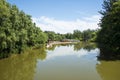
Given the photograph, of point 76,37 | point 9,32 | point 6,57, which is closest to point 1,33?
point 9,32

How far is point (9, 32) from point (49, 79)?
47.1 ft

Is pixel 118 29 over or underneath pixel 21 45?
over

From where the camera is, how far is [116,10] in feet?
94.2

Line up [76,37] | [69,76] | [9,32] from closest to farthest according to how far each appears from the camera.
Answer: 1. [69,76]
2. [9,32]
3. [76,37]

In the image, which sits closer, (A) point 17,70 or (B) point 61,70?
(B) point 61,70

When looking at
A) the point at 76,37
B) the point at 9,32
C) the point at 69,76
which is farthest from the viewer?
the point at 76,37

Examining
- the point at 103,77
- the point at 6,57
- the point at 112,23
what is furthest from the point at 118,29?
the point at 6,57

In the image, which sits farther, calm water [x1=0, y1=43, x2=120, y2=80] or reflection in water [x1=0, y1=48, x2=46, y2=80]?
reflection in water [x1=0, y1=48, x2=46, y2=80]

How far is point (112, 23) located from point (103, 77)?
1622cm

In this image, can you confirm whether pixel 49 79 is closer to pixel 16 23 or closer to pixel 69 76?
pixel 69 76

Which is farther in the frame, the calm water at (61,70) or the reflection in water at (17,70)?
the reflection in water at (17,70)

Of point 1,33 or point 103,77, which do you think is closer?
point 103,77

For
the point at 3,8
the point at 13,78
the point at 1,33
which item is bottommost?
the point at 13,78

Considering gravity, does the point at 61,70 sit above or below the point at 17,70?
above
